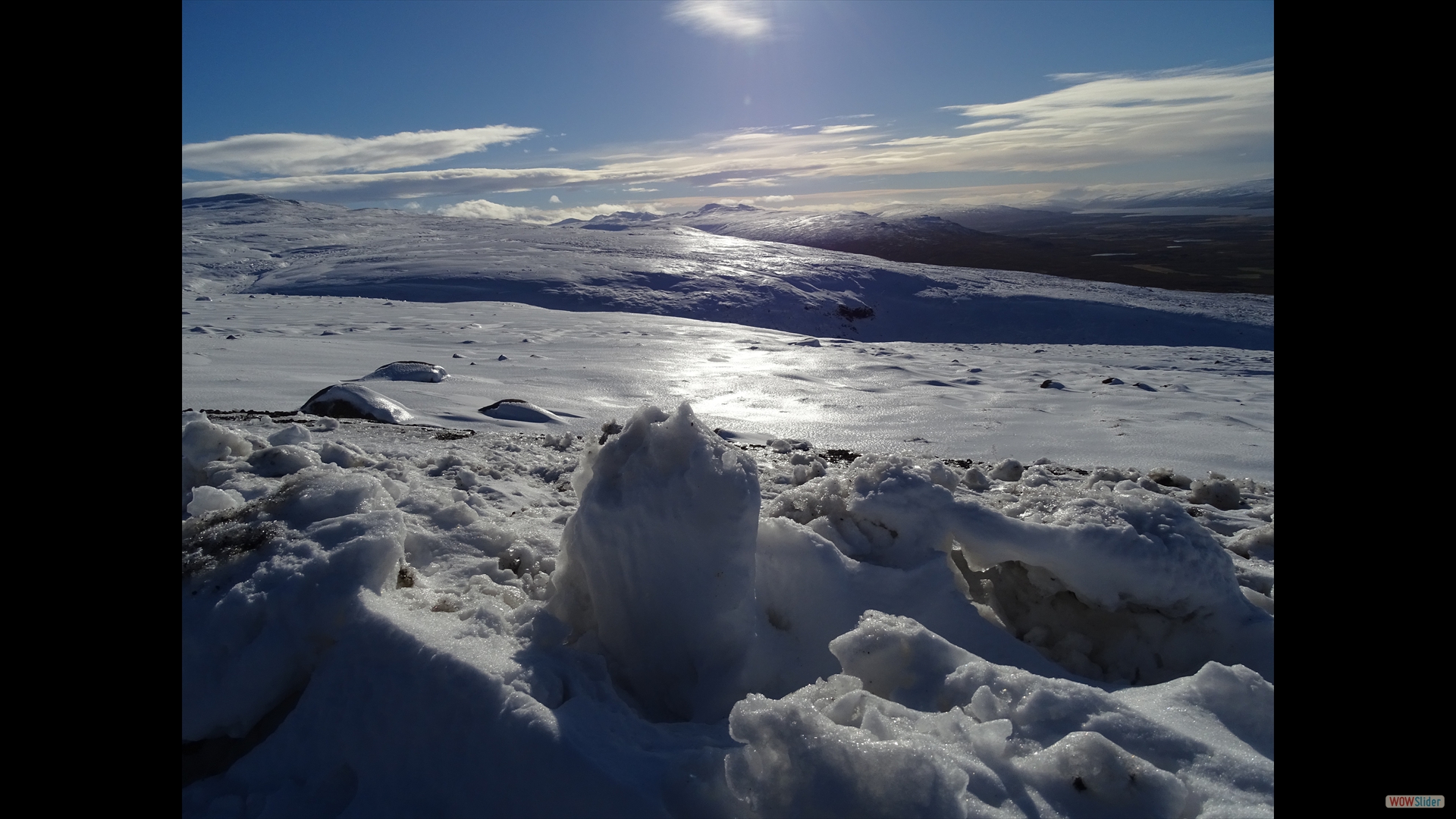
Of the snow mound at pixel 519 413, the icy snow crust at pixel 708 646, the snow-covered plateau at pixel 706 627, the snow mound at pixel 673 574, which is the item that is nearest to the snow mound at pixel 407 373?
the snow mound at pixel 519 413

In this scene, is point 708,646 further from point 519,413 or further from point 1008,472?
point 519,413

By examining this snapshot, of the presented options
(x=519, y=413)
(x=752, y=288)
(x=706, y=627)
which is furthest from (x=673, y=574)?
(x=752, y=288)

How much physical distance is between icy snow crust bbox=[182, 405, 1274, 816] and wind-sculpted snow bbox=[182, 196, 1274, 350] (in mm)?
21212

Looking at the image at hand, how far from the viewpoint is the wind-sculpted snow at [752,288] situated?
24578 mm

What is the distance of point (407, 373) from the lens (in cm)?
844

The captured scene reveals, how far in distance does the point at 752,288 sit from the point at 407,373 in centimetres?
1978

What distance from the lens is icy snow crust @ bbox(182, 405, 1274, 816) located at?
1.61 m

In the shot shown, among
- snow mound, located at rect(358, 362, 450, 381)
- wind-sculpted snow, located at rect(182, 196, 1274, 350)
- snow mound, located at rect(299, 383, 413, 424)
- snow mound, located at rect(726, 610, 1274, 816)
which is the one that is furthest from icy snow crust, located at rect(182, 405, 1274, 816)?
wind-sculpted snow, located at rect(182, 196, 1274, 350)

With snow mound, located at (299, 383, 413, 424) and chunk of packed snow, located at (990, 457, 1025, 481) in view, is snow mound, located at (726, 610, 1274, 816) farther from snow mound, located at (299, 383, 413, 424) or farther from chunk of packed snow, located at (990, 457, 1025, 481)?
Result: snow mound, located at (299, 383, 413, 424)

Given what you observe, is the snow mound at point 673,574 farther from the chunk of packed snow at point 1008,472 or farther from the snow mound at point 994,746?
the chunk of packed snow at point 1008,472

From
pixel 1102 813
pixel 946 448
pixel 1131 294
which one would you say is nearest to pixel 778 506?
pixel 1102 813

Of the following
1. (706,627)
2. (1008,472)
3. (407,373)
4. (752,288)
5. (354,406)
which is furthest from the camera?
(752,288)
